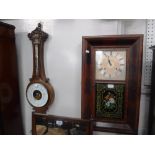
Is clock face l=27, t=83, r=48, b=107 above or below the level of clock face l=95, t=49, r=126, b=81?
below

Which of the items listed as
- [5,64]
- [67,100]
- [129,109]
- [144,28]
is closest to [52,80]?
[67,100]

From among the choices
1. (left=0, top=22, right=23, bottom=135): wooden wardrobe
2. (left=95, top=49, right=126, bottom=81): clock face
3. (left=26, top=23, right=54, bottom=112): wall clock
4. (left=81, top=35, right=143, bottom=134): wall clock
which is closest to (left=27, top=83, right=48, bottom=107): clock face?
(left=26, top=23, right=54, bottom=112): wall clock

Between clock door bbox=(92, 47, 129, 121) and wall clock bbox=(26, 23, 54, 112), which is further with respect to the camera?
wall clock bbox=(26, 23, 54, 112)

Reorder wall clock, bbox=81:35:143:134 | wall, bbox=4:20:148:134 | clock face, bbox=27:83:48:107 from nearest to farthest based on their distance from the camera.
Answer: wall clock, bbox=81:35:143:134, wall, bbox=4:20:148:134, clock face, bbox=27:83:48:107

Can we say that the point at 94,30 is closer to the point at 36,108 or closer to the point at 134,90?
the point at 134,90

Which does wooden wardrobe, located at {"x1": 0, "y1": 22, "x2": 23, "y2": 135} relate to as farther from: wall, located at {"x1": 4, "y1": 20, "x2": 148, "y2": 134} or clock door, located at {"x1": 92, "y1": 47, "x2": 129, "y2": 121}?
clock door, located at {"x1": 92, "y1": 47, "x2": 129, "y2": 121}

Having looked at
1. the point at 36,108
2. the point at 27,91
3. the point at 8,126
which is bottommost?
the point at 8,126

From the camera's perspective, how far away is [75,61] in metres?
1.30

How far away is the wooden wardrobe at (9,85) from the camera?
46.5 inches

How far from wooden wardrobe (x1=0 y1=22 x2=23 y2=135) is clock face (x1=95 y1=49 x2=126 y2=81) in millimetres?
681

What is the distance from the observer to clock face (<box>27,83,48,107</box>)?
1332 millimetres

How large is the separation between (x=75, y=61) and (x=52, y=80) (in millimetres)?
258

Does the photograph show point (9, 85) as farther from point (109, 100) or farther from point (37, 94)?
point (109, 100)

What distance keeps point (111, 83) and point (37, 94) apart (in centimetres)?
62
